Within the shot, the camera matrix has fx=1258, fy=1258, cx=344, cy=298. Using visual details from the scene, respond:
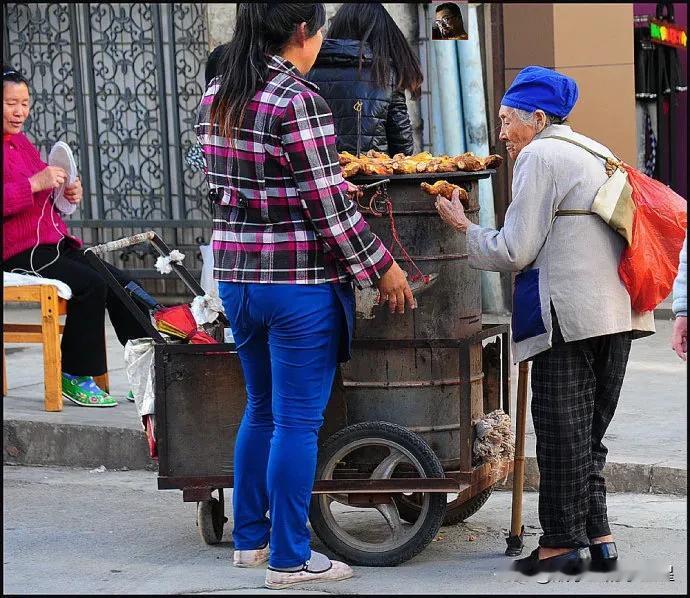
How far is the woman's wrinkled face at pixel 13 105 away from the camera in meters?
6.34

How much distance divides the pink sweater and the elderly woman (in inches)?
110

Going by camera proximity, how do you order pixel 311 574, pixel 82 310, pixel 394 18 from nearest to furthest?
pixel 311 574 < pixel 82 310 < pixel 394 18

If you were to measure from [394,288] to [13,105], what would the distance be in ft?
10.1

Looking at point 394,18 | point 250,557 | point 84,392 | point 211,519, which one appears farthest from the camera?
point 394,18

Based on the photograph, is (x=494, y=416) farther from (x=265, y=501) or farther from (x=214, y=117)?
(x=214, y=117)

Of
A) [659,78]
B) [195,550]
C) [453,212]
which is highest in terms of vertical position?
[659,78]

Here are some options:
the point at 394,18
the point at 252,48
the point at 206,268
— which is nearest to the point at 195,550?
the point at 252,48

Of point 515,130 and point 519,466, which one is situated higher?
point 515,130

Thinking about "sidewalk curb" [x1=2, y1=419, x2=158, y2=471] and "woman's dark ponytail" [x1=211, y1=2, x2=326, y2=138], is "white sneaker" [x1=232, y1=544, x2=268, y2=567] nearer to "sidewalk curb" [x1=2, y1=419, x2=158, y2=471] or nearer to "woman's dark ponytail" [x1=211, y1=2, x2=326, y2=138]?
"woman's dark ponytail" [x1=211, y1=2, x2=326, y2=138]

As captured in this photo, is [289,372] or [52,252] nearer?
[289,372]

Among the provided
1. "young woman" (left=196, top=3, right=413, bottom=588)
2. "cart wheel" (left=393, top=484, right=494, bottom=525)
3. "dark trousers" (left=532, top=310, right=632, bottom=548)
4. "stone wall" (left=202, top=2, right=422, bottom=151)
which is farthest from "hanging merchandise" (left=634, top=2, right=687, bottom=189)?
"young woman" (left=196, top=3, right=413, bottom=588)

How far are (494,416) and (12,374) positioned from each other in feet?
13.3

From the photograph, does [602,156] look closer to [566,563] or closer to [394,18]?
[566,563]

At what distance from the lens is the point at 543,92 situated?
4.10 meters
